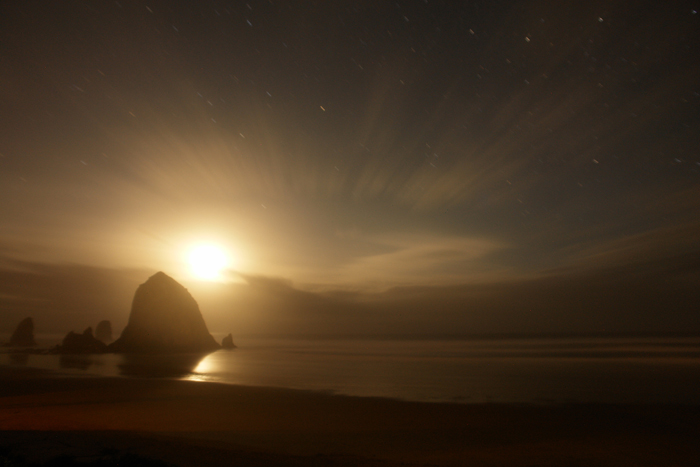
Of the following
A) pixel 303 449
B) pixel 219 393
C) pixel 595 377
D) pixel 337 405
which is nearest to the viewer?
pixel 303 449

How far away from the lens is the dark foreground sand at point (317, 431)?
10469mm

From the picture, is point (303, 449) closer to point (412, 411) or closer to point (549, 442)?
point (412, 411)

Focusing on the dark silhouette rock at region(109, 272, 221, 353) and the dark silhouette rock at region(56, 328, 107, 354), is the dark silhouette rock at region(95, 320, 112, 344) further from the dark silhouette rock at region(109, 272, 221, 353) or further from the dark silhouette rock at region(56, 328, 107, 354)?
the dark silhouette rock at region(56, 328, 107, 354)

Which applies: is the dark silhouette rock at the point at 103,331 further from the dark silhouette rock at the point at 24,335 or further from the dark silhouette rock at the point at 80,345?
the dark silhouette rock at the point at 80,345

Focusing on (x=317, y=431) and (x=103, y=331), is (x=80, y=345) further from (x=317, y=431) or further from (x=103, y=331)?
(x=103, y=331)

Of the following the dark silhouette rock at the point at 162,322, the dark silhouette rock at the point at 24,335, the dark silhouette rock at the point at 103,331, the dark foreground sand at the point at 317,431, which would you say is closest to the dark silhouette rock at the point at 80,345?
A: the dark silhouette rock at the point at 162,322

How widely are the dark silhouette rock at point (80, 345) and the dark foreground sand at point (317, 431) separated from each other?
48902mm

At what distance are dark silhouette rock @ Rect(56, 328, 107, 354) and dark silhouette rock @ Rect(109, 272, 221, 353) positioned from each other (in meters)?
2.61

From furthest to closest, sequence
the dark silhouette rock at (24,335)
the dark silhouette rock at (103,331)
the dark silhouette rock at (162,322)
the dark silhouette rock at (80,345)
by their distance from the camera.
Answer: the dark silhouette rock at (103,331), the dark silhouette rock at (24,335), the dark silhouette rock at (162,322), the dark silhouette rock at (80,345)

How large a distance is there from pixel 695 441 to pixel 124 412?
25642mm

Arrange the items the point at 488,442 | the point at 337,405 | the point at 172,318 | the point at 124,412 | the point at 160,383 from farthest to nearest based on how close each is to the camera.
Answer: the point at 172,318 < the point at 160,383 < the point at 337,405 < the point at 124,412 < the point at 488,442

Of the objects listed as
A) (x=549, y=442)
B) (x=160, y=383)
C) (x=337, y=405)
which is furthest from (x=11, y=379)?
(x=549, y=442)

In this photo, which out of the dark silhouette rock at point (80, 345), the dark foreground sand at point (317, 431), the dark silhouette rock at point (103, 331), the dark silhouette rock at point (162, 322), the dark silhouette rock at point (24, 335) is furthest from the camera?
the dark silhouette rock at point (103, 331)

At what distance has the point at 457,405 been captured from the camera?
2031 cm
